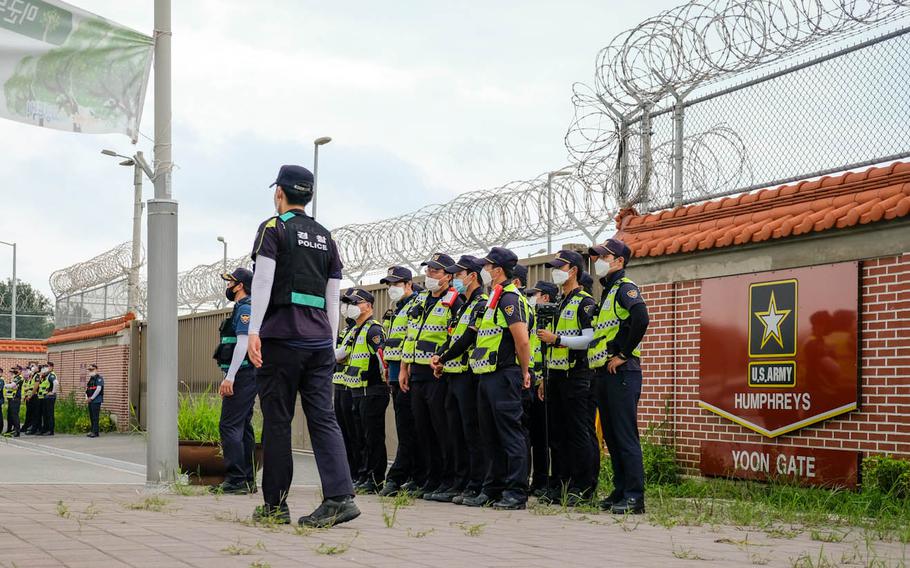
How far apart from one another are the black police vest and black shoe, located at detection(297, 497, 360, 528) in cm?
115

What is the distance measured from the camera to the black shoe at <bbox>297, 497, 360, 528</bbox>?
6438mm

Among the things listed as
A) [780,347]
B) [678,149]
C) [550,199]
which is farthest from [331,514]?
[550,199]

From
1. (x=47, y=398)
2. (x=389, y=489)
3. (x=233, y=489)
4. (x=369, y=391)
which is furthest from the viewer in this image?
(x=47, y=398)

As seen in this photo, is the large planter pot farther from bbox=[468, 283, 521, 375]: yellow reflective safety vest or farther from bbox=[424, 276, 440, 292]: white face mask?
bbox=[468, 283, 521, 375]: yellow reflective safety vest

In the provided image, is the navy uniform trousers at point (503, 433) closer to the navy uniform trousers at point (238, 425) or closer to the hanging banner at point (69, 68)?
the navy uniform trousers at point (238, 425)

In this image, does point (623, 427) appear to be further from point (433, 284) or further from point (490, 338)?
point (433, 284)

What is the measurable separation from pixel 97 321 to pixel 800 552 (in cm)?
2687

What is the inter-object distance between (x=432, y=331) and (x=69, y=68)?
368 centimetres

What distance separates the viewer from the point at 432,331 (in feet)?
31.4

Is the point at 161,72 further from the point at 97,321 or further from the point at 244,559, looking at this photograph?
the point at 97,321

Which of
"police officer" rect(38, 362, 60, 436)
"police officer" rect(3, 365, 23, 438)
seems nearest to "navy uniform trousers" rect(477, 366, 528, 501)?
"police officer" rect(38, 362, 60, 436)

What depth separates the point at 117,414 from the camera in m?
27.5

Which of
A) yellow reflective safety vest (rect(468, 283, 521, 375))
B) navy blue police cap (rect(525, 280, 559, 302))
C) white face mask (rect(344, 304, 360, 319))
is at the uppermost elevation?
navy blue police cap (rect(525, 280, 559, 302))

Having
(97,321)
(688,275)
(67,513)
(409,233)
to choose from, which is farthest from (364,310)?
(97,321)
